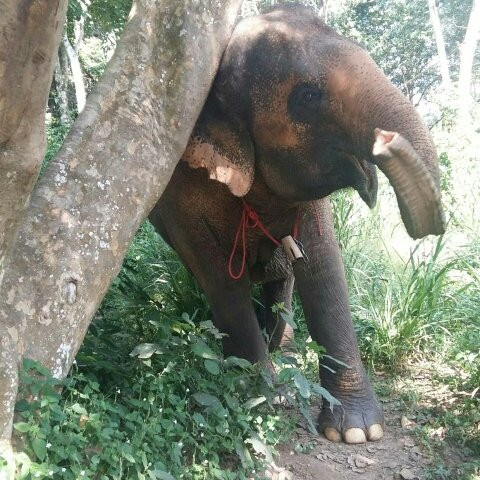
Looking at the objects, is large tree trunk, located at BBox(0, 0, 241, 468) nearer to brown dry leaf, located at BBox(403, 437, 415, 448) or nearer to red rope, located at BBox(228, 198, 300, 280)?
red rope, located at BBox(228, 198, 300, 280)

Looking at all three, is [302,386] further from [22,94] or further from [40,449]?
[22,94]

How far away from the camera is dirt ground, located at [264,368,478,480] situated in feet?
10.9

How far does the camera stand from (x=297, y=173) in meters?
3.59

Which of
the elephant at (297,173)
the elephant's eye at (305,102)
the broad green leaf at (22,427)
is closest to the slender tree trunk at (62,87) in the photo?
the elephant at (297,173)

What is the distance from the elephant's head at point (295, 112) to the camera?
321 cm

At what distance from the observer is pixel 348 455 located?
358 cm

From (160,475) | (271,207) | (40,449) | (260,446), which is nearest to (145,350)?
(260,446)

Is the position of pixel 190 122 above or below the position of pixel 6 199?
above

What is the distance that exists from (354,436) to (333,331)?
60cm

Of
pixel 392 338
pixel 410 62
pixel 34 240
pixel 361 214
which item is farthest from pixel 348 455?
pixel 410 62

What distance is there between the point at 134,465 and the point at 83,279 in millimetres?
711

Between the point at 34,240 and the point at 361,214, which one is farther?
the point at 361,214

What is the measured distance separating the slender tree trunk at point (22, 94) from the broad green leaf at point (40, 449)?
11 cm

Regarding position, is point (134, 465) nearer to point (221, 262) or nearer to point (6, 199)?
point (6, 199)
